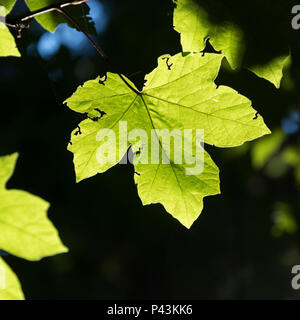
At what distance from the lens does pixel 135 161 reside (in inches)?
42.0

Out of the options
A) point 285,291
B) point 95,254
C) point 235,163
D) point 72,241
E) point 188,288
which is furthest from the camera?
point 285,291

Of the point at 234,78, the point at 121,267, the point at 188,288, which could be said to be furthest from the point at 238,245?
the point at 234,78

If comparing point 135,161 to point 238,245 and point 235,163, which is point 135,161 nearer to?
point 235,163

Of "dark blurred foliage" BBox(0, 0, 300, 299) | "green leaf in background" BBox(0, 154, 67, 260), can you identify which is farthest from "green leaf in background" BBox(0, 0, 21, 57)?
"green leaf in background" BBox(0, 154, 67, 260)

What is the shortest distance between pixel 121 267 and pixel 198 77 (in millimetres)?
7323

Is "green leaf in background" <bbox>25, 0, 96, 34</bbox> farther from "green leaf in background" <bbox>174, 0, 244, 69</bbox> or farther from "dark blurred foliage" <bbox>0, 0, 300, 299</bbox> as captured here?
"green leaf in background" <bbox>174, 0, 244, 69</bbox>

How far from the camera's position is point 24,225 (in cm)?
87

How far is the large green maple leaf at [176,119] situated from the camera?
1003 millimetres

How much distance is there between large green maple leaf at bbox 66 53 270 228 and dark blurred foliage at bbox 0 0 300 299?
12 cm

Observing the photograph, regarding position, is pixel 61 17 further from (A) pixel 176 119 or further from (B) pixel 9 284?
(B) pixel 9 284

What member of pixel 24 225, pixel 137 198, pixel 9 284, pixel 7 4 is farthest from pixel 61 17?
pixel 137 198

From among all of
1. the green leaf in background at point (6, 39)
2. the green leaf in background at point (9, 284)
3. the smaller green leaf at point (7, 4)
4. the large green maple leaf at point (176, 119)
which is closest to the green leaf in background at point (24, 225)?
the green leaf in background at point (9, 284)
